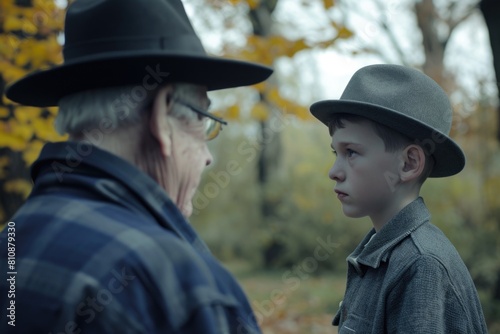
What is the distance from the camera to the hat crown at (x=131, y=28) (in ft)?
5.39

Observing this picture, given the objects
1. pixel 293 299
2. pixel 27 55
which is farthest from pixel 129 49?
pixel 293 299

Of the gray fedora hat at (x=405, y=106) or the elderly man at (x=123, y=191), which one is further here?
the gray fedora hat at (x=405, y=106)

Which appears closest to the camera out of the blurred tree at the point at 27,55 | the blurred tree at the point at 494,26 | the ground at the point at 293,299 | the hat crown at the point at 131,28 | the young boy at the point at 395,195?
the hat crown at the point at 131,28

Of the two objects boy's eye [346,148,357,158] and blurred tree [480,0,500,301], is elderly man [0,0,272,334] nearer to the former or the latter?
boy's eye [346,148,357,158]

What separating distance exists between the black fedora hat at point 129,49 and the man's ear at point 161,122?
46 mm

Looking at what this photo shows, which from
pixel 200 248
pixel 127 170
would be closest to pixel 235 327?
pixel 200 248

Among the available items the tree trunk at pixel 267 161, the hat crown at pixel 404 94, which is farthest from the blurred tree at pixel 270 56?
the hat crown at pixel 404 94

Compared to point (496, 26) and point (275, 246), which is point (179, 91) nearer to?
point (496, 26)

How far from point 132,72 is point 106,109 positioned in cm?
11

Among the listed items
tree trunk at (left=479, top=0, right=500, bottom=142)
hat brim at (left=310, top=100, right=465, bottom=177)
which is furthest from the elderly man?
tree trunk at (left=479, top=0, right=500, bottom=142)

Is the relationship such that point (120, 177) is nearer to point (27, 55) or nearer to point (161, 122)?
point (161, 122)

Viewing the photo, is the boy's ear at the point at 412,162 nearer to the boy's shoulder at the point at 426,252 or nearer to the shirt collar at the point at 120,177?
the boy's shoulder at the point at 426,252

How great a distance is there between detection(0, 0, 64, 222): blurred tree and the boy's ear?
3.11 m

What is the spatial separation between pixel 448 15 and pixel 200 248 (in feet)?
42.7
